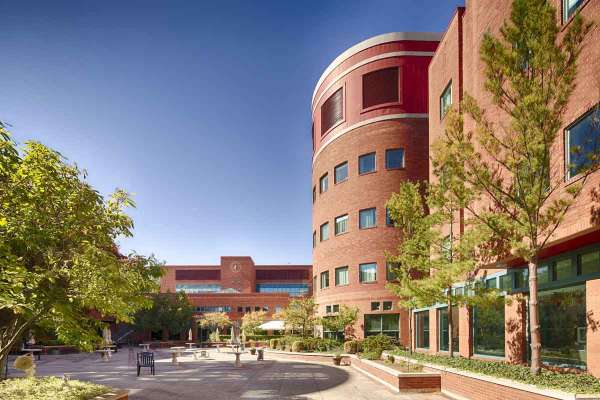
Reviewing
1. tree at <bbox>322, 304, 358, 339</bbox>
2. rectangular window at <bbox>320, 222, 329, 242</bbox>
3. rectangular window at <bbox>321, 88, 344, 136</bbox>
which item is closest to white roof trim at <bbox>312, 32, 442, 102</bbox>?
rectangular window at <bbox>321, 88, 344, 136</bbox>

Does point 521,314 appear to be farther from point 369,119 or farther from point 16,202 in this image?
point 369,119

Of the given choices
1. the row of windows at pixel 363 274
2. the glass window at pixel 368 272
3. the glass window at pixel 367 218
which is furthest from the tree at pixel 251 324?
the glass window at pixel 367 218

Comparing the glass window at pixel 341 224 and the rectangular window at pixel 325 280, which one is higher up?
the glass window at pixel 341 224

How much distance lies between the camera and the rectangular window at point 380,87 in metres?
37.6

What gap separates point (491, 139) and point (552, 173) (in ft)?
7.46

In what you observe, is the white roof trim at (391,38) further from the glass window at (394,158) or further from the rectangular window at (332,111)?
the glass window at (394,158)

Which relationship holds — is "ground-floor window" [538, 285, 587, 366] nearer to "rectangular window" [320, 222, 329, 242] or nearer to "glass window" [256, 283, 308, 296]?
"rectangular window" [320, 222, 329, 242]

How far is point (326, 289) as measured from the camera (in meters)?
41.7

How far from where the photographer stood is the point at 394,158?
36.7 meters

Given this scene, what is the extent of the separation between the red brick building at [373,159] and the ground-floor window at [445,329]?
388 inches

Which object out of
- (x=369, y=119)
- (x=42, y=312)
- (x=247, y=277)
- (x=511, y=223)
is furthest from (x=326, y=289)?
(x=247, y=277)

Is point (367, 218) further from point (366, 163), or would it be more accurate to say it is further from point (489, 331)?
point (489, 331)

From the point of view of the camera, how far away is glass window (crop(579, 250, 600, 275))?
44.8ft

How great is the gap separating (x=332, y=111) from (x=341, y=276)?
566 inches
